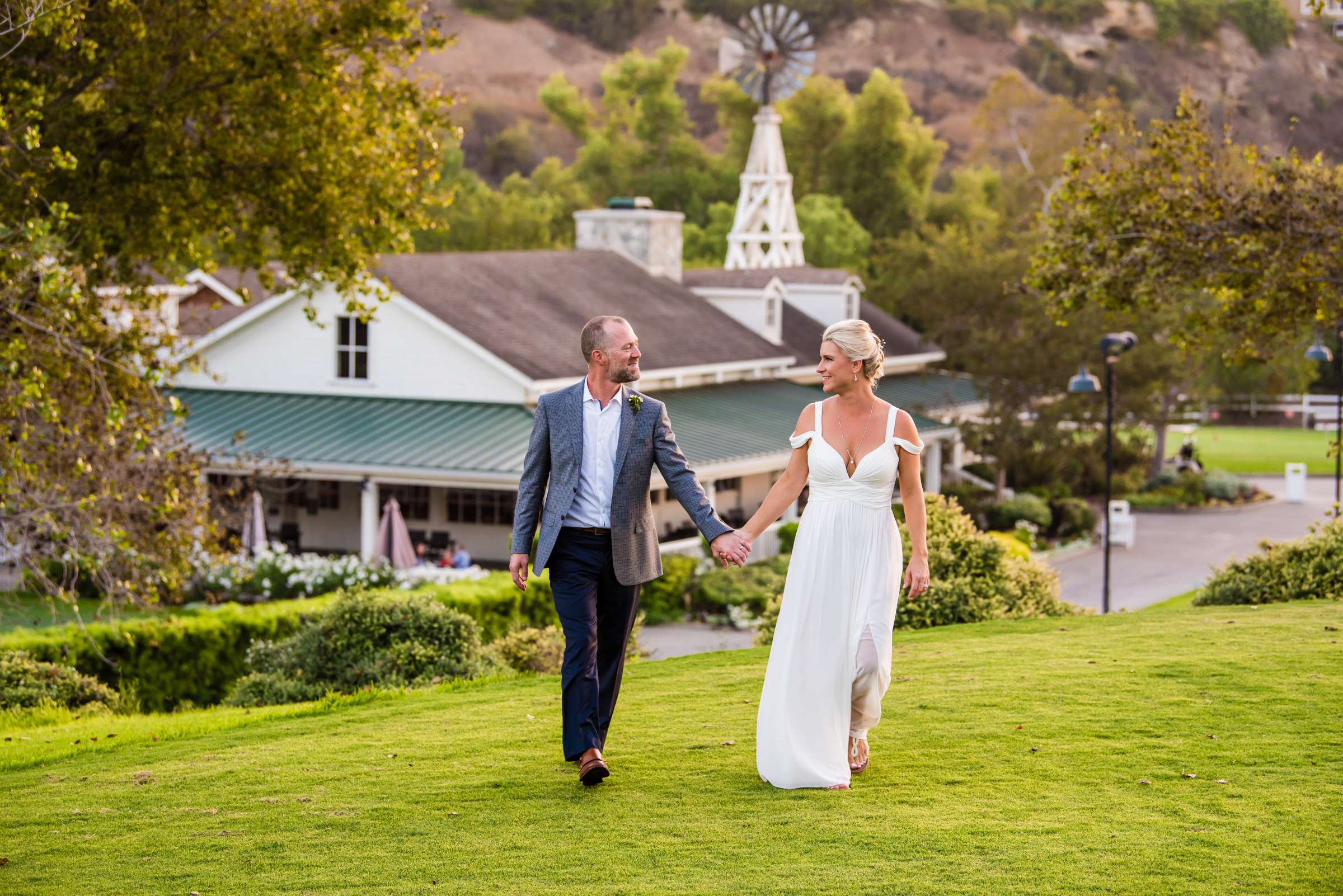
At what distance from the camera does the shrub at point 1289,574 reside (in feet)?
48.8

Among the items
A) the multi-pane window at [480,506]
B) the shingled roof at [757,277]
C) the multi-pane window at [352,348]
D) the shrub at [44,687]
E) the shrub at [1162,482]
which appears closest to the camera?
the shrub at [44,687]

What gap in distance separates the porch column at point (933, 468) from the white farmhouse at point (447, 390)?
76 cm

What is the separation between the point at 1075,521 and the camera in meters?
39.6

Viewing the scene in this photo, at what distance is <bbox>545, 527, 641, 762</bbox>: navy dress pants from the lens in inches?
303

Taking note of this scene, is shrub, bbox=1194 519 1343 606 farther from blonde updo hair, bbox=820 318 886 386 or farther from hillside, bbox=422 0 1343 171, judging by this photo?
hillside, bbox=422 0 1343 171

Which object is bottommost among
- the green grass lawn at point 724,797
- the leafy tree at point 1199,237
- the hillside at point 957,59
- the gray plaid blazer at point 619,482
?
the green grass lawn at point 724,797

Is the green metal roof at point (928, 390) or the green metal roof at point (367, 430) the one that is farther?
the green metal roof at point (928, 390)

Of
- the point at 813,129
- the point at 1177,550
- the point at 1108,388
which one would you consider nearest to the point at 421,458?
the point at 1108,388

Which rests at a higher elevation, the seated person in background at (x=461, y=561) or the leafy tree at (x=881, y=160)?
the leafy tree at (x=881, y=160)

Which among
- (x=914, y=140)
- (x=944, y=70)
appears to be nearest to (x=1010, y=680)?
(x=914, y=140)

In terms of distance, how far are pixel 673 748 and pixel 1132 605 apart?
72.6 ft

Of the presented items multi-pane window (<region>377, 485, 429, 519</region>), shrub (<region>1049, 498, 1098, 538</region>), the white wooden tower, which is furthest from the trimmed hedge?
the white wooden tower

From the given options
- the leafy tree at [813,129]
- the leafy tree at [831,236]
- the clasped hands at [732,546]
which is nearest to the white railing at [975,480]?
the leafy tree at [831,236]

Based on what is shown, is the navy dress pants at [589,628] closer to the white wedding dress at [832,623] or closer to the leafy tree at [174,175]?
the white wedding dress at [832,623]
